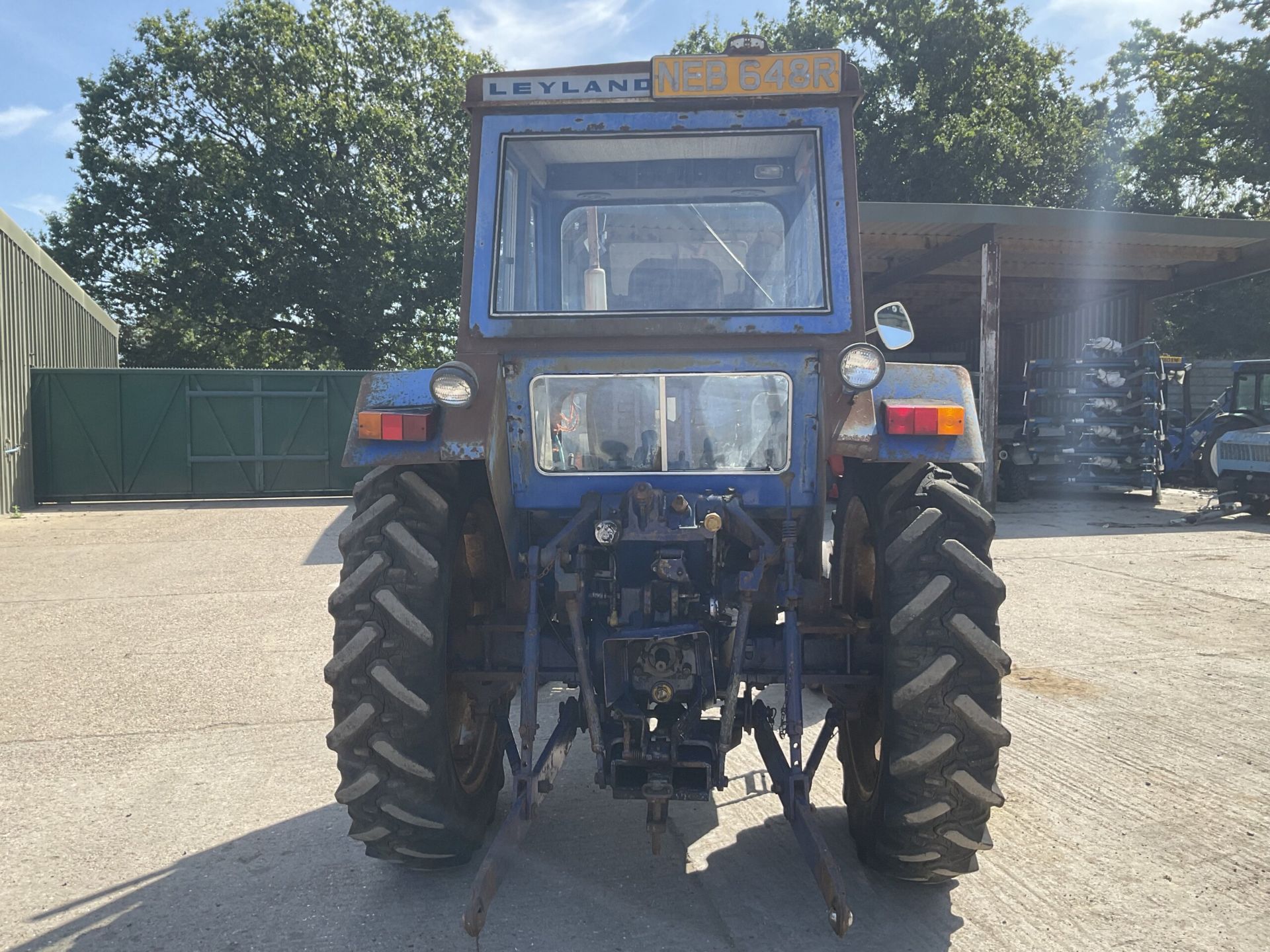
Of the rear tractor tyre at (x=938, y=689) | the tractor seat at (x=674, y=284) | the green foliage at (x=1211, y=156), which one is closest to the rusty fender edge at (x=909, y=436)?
the rear tractor tyre at (x=938, y=689)

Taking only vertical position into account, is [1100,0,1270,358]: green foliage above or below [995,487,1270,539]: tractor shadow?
above

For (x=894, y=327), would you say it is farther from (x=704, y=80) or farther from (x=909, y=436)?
(x=704, y=80)

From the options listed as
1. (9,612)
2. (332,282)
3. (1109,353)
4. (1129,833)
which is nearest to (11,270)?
(9,612)

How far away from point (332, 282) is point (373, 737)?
82.5ft

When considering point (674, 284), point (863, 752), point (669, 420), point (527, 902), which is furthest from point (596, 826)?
point (674, 284)

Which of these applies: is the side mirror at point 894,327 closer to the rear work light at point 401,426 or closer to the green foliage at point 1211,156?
the rear work light at point 401,426

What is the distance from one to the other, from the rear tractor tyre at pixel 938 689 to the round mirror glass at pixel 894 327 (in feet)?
1.70

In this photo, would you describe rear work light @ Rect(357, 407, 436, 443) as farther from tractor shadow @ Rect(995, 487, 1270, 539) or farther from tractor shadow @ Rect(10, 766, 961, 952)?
tractor shadow @ Rect(995, 487, 1270, 539)

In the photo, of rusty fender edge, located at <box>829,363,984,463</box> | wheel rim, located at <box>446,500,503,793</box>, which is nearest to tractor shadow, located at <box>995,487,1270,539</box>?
rusty fender edge, located at <box>829,363,984,463</box>

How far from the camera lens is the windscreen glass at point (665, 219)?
3.52 m

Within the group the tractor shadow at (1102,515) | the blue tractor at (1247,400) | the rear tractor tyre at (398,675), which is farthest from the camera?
the blue tractor at (1247,400)

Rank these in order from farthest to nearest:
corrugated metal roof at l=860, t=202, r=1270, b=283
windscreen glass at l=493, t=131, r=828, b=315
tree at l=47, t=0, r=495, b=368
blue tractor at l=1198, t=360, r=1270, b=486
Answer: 1. tree at l=47, t=0, r=495, b=368
2. blue tractor at l=1198, t=360, r=1270, b=486
3. corrugated metal roof at l=860, t=202, r=1270, b=283
4. windscreen glass at l=493, t=131, r=828, b=315

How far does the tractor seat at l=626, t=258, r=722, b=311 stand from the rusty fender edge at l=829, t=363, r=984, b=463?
66 cm

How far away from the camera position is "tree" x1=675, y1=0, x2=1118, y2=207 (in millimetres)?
27562
